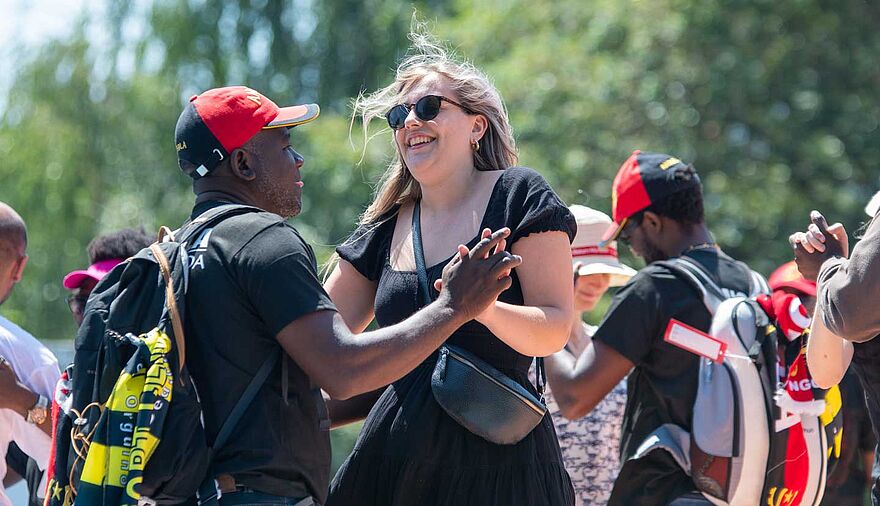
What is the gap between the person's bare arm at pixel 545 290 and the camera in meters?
3.51

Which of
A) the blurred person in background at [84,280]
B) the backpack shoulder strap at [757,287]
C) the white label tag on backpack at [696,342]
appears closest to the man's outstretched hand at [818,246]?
the white label tag on backpack at [696,342]

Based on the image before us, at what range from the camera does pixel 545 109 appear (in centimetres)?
1259

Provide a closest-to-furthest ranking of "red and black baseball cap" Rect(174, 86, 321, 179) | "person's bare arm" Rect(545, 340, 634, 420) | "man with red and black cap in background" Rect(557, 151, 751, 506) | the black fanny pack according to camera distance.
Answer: "red and black baseball cap" Rect(174, 86, 321, 179) → the black fanny pack → "man with red and black cap in background" Rect(557, 151, 751, 506) → "person's bare arm" Rect(545, 340, 634, 420)

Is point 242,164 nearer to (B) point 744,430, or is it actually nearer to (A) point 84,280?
(A) point 84,280

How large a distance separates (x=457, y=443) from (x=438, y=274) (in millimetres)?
500

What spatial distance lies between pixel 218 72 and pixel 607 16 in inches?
292

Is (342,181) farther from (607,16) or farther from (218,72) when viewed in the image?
(218,72)

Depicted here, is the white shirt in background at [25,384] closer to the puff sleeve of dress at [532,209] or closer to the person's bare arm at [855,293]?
the puff sleeve of dress at [532,209]

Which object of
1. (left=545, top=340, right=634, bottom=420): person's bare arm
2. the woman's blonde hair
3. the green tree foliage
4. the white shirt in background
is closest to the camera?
the woman's blonde hair

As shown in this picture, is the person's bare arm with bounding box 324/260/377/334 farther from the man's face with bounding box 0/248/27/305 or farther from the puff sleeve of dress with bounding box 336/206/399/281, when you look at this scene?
the man's face with bounding box 0/248/27/305

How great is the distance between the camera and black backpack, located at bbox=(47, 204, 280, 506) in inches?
119

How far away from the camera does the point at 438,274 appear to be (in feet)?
12.1

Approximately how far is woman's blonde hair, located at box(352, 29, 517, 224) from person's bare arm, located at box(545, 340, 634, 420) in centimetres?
104

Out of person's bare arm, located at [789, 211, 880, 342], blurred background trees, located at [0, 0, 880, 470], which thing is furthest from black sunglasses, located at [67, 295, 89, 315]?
blurred background trees, located at [0, 0, 880, 470]
